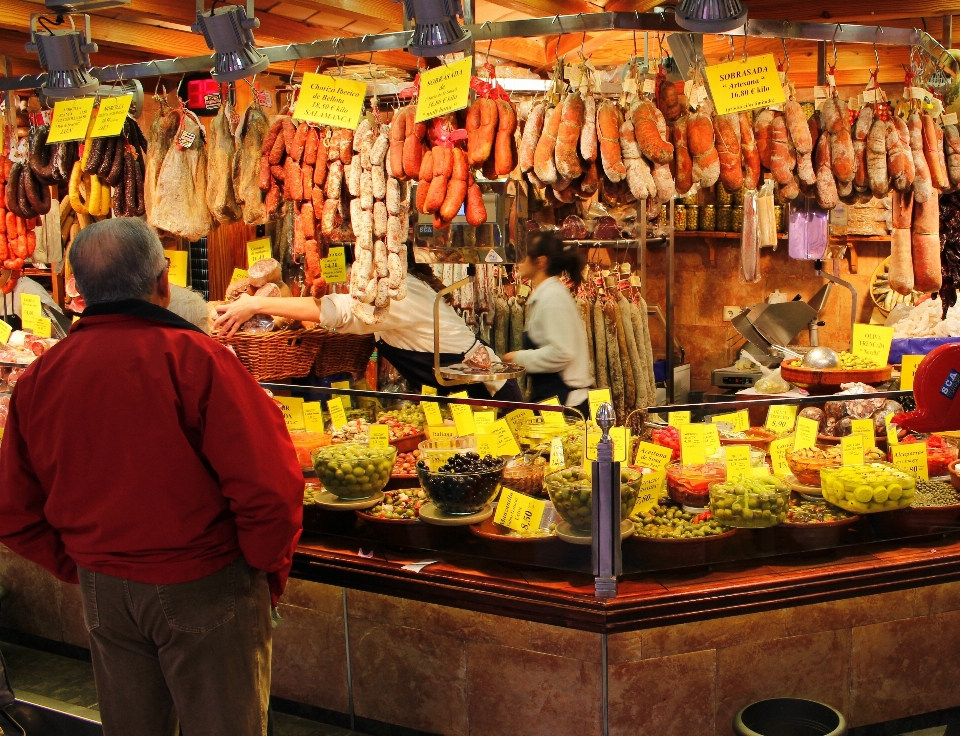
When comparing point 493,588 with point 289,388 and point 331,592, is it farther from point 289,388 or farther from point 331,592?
point 289,388

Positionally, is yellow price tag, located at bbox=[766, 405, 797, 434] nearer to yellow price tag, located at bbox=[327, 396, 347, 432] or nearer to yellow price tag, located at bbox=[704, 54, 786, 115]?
yellow price tag, located at bbox=[704, 54, 786, 115]

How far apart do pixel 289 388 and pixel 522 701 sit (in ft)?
4.71

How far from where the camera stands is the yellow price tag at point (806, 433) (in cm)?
337

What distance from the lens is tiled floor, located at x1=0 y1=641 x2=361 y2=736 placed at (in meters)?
3.71

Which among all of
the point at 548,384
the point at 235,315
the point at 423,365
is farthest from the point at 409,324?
the point at 548,384

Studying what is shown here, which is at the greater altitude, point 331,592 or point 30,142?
point 30,142

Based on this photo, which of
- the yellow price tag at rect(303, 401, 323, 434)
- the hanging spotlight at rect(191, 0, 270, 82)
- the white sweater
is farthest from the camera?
the white sweater

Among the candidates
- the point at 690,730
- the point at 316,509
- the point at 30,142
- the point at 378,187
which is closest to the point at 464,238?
the point at 378,187

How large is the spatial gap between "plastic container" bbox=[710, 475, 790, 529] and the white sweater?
77.6 inches

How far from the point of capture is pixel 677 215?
310 inches

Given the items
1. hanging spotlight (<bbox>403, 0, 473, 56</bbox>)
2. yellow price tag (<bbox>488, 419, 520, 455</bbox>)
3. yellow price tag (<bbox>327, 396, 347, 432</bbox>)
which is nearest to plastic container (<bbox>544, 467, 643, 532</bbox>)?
yellow price tag (<bbox>488, 419, 520, 455</bbox>)

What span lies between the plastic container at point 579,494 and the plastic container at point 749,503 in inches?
10.8

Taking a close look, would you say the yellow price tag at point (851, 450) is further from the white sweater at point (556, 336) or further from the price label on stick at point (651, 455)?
the white sweater at point (556, 336)

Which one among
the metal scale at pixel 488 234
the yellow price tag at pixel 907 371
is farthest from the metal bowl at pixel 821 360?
the metal scale at pixel 488 234
